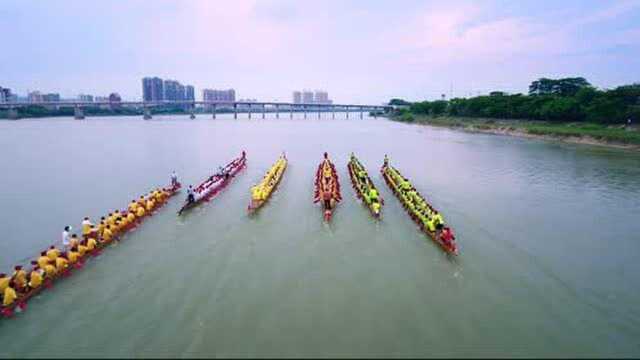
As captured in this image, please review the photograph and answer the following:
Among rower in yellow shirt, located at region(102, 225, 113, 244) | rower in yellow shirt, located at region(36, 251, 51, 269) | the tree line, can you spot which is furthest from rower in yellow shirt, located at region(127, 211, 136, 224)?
the tree line

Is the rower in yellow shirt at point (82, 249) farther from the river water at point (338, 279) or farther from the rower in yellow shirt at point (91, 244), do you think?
the river water at point (338, 279)

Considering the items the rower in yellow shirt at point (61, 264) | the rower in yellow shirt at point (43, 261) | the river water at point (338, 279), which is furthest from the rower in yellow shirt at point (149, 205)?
the rower in yellow shirt at point (43, 261)

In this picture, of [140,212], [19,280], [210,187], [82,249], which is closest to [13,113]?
[210,187]

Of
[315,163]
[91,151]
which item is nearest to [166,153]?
[91,151]

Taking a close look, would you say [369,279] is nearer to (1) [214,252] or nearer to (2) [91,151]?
(1) [214,252]

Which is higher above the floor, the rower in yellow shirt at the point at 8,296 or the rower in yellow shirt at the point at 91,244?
the rower in yellow shirt at the point at 91,244
